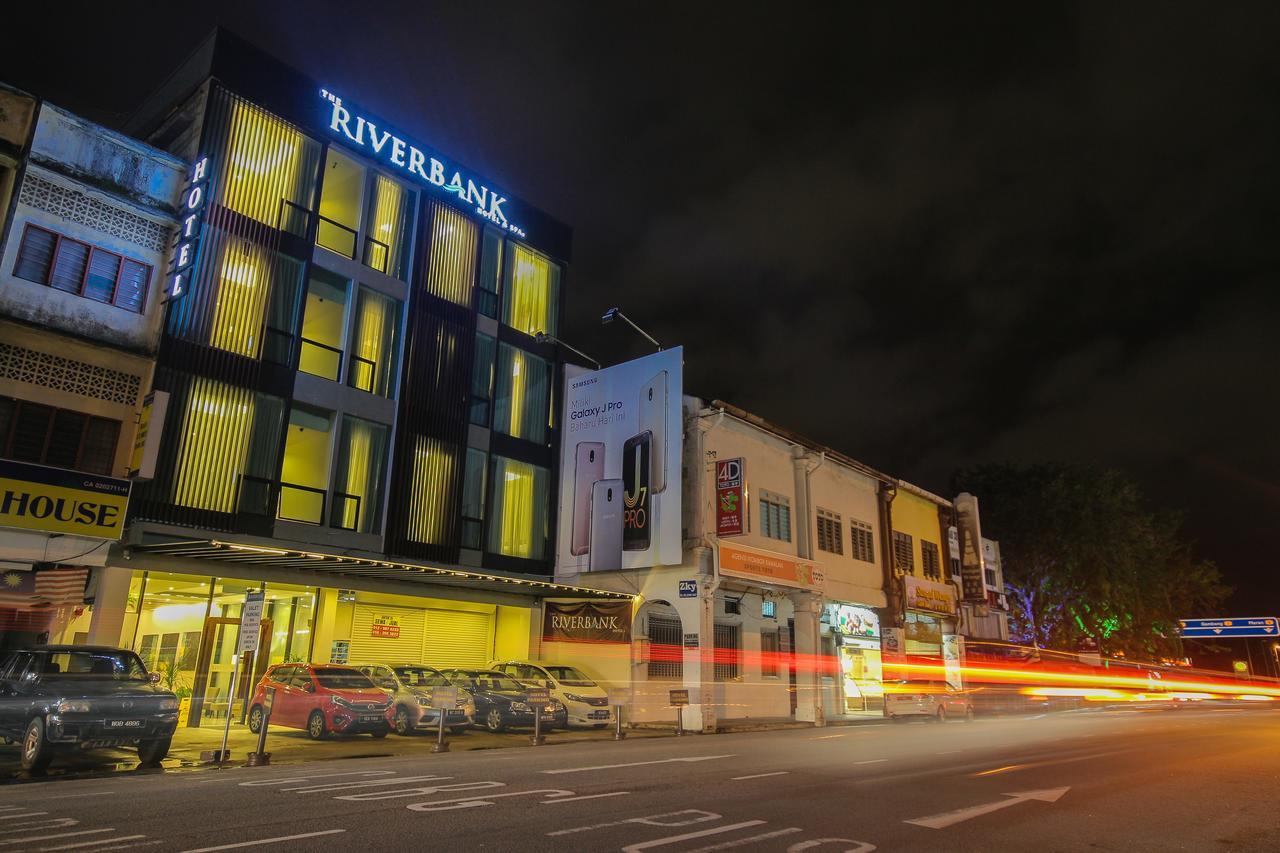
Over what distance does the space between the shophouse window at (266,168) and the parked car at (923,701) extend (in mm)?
25786

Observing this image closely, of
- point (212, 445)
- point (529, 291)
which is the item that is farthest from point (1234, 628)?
point (212, 445)

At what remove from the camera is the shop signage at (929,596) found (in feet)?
115

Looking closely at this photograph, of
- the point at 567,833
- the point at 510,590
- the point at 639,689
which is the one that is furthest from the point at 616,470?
the point at 567,833

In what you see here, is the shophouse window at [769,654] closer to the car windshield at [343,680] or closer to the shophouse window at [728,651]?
the shophouse window at [728,651]

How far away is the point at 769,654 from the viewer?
2975cm

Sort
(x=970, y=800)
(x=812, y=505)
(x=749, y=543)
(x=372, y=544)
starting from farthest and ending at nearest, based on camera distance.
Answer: (x=812, y=505) < (x=749, y=543) < (x=372, y=544) < (x=970, y=800)

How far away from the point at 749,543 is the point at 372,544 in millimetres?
12081

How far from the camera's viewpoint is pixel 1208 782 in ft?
37.9

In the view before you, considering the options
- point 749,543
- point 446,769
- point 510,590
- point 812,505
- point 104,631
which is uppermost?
point 812,505

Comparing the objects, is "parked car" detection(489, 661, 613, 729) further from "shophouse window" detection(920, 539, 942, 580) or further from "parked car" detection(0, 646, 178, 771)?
"shophouse window" detection(920, 539, 942, 580)

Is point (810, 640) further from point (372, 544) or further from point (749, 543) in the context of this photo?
point (372, 544)

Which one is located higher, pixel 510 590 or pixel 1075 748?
pixel 510 590

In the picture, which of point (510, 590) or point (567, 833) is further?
point (510, 590)

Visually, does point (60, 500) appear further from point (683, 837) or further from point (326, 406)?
point (683, 837)
